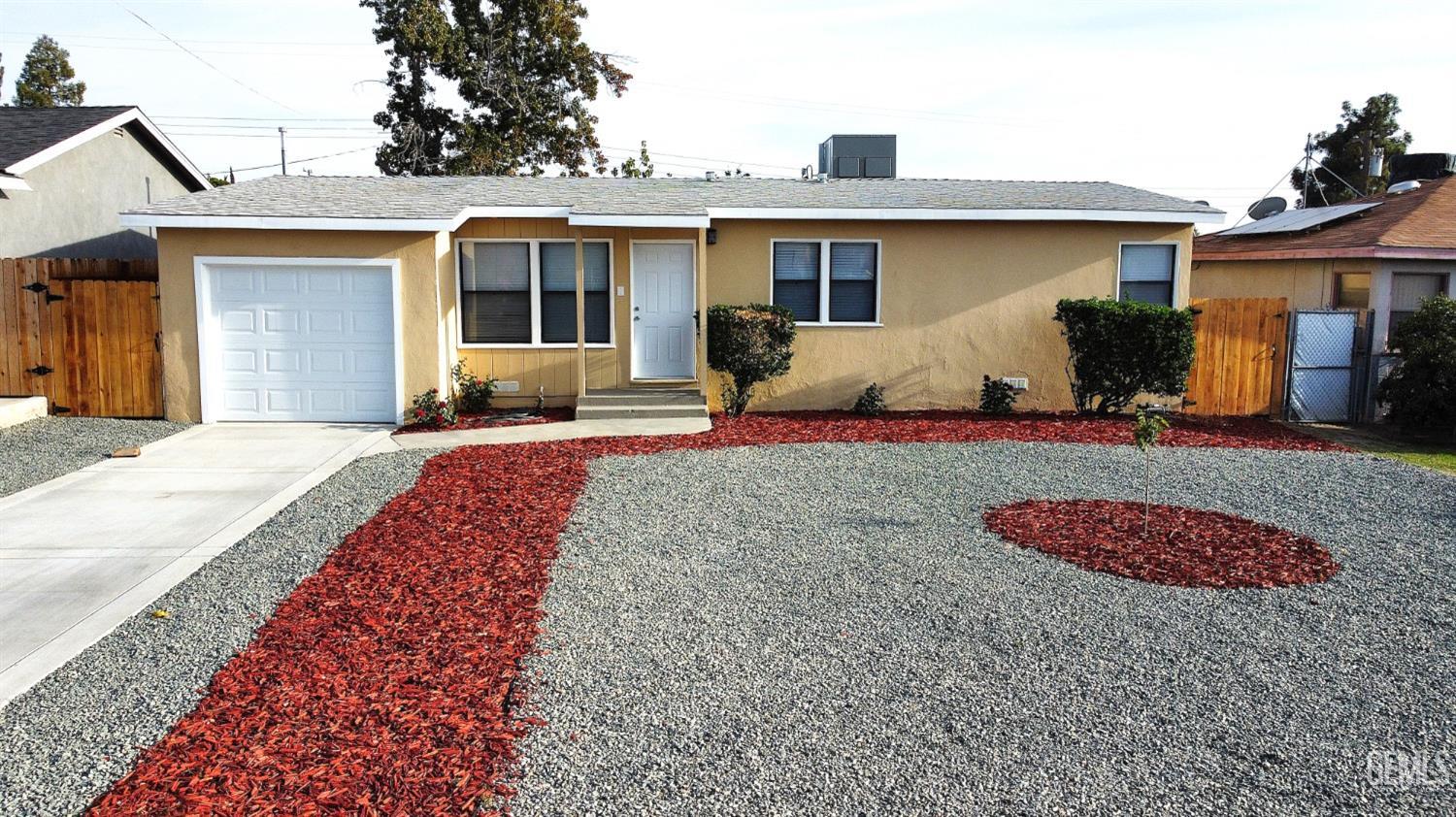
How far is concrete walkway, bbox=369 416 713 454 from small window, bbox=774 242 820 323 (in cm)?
Answer: 243

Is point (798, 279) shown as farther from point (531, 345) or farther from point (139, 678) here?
point (139, 678)

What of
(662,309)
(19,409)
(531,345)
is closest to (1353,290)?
(662,309)

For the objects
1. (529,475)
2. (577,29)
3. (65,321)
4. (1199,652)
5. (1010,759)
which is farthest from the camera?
(577,29)

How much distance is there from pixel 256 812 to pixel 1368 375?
15.7 m

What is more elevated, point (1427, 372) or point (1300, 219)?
point (1300, 219)

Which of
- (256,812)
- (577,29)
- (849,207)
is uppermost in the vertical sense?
(577,29)

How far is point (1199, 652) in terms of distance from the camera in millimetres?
5125

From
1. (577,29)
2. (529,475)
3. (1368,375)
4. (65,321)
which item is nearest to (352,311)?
(65,321)

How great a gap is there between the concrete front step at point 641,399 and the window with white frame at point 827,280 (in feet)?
6.67

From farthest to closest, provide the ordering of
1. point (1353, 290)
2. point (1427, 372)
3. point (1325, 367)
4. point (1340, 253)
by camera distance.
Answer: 1. point (1353, 290)
2. point (1340, 253)
3. point (1325, 367)
4. point (1427, 372)

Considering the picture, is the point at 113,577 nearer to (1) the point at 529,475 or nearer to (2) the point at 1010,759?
(1) the point at 529,475

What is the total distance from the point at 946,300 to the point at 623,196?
16.4ft

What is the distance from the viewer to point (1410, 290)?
15188mm

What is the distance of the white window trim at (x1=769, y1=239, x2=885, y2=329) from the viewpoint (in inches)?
555
